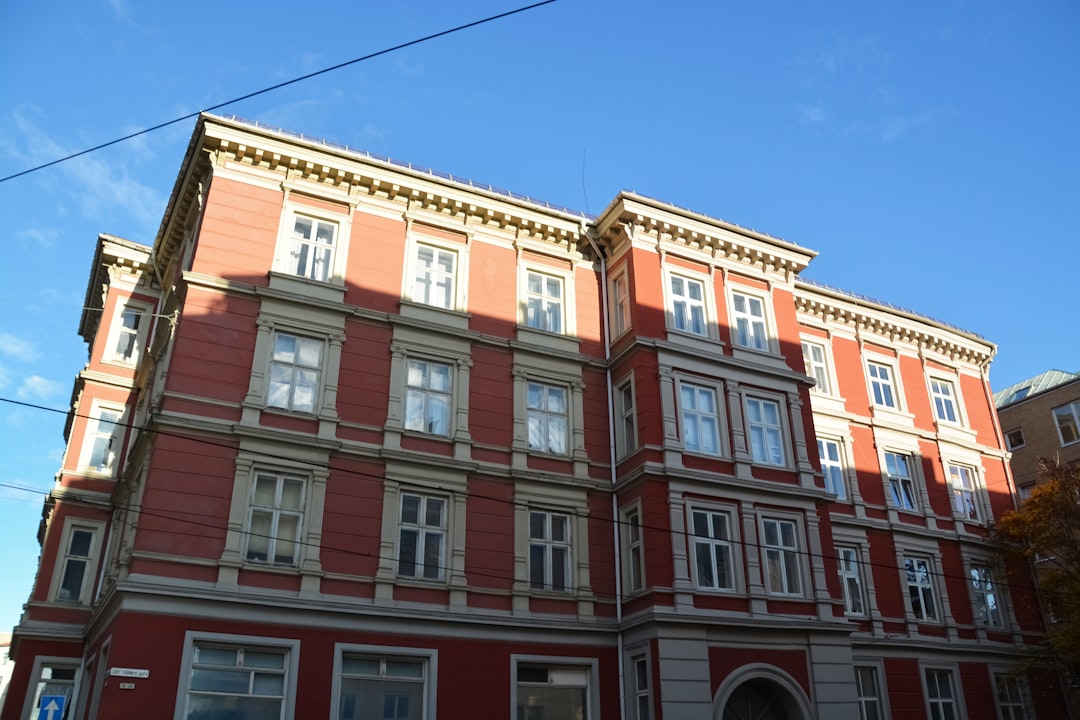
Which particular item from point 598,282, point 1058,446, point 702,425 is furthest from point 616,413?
point 1058,446

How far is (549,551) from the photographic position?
22922 mm

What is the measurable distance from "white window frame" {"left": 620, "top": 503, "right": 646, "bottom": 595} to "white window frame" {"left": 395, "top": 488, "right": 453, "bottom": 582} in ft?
15.7

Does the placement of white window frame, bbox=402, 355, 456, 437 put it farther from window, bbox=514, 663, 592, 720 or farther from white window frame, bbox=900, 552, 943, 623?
white window frame, bbox=900, 552, 943, 623

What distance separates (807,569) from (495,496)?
28.2ft

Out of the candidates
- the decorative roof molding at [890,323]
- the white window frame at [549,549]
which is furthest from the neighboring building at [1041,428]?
the white window frame at [549,549]

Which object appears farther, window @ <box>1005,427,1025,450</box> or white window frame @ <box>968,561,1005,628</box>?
window @ <box>1005,427,1025,450</box>

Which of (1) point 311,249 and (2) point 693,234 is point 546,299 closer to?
(2) point 693,234

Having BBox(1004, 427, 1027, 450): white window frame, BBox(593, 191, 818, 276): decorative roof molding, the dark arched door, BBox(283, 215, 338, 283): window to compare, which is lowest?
the dark arched door

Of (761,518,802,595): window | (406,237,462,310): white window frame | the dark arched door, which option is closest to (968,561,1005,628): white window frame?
(761,518,802,595): window

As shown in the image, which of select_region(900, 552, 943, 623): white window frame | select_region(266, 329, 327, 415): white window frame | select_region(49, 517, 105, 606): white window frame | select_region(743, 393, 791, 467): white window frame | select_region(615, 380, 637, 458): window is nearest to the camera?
select_region(266, 329, 327, 415): white window frame

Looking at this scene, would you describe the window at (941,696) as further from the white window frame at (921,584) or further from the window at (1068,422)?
the window at (1068,422)

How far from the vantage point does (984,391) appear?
34.6 m

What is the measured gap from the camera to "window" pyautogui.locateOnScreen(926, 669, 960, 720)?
27.1 metres

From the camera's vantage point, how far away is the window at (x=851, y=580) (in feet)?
89.8
